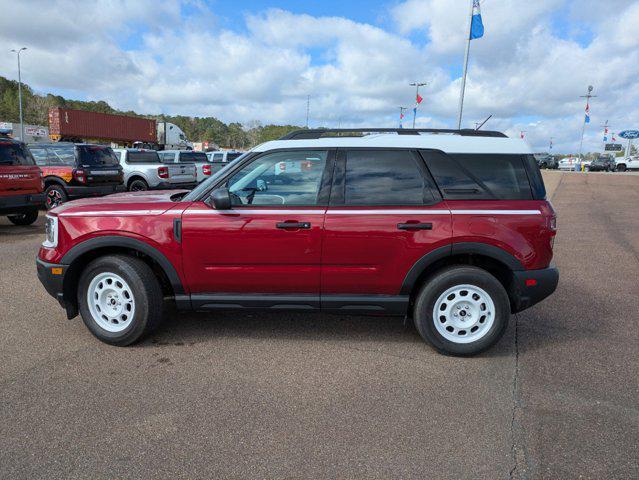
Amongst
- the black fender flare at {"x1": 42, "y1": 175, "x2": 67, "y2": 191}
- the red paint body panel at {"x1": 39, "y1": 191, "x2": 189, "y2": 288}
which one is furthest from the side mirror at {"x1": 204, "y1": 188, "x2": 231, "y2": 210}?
the black fender flare at {"x1": 42, "y1": 175, "x2": 67, "y2": 191}

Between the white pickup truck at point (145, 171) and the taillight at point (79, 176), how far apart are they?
359 cm

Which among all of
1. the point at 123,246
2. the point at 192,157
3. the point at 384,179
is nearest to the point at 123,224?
the point at 123,246

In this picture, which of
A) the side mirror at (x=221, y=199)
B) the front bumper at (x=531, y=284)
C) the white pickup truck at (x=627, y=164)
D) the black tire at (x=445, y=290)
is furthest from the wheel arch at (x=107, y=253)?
the white pickup truck at (x=627, y=164)

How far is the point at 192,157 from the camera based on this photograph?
67.2ft

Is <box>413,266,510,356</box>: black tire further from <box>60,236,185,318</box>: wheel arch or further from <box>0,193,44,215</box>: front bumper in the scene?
<box>0,193,44,215</box>: front bumper

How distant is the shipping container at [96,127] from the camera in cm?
3219

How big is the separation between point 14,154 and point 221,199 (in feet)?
24.3

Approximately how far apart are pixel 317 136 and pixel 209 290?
165 centimetres

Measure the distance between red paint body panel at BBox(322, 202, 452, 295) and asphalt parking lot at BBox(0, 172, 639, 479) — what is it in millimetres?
716

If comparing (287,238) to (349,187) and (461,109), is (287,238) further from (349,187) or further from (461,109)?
(461,109)

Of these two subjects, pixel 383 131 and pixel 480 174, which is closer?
pixel 480 174

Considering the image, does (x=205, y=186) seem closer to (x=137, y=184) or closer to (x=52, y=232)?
(x=52, y=232)

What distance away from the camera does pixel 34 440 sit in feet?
9.07

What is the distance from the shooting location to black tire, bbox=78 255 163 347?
3.99 metres
